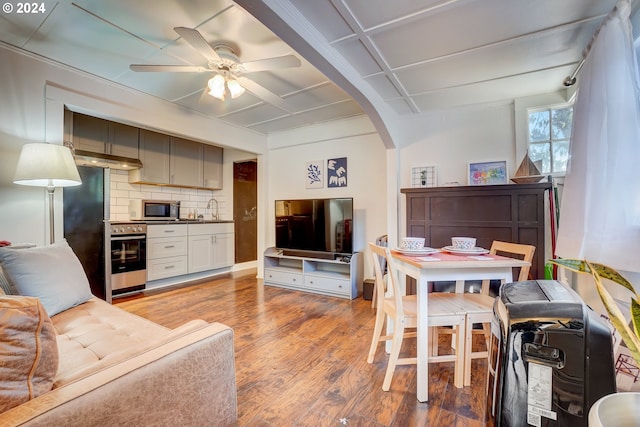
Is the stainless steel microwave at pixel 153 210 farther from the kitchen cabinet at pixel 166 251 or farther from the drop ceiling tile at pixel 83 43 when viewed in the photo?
the drop ceiling tile at pixel 83 43

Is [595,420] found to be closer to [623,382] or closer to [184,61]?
[623,382]

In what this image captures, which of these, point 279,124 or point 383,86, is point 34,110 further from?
point 383,86

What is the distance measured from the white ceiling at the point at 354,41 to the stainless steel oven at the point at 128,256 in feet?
5.92

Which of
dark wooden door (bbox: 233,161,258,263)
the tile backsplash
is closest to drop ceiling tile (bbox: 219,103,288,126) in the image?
dark wooden door (bbox: 233,161,258,263)

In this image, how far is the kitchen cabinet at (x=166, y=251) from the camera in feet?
12.5

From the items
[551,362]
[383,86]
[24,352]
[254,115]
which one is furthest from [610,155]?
[254,115]

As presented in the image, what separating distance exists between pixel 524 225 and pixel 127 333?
312 centimetres

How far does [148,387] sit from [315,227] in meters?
3.02

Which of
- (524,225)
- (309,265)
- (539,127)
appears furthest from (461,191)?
(309,265)

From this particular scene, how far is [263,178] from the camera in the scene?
453 cm

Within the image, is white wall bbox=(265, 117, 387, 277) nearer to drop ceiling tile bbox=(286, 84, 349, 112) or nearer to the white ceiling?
drop ceiling tile bbox=(286, 84, 349, 112)

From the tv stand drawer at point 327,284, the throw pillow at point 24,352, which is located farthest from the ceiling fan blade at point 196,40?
the tv stand drawer at point 327,284

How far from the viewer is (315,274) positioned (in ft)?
11.9

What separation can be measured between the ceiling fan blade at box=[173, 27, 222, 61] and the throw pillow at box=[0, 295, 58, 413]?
1.66m
